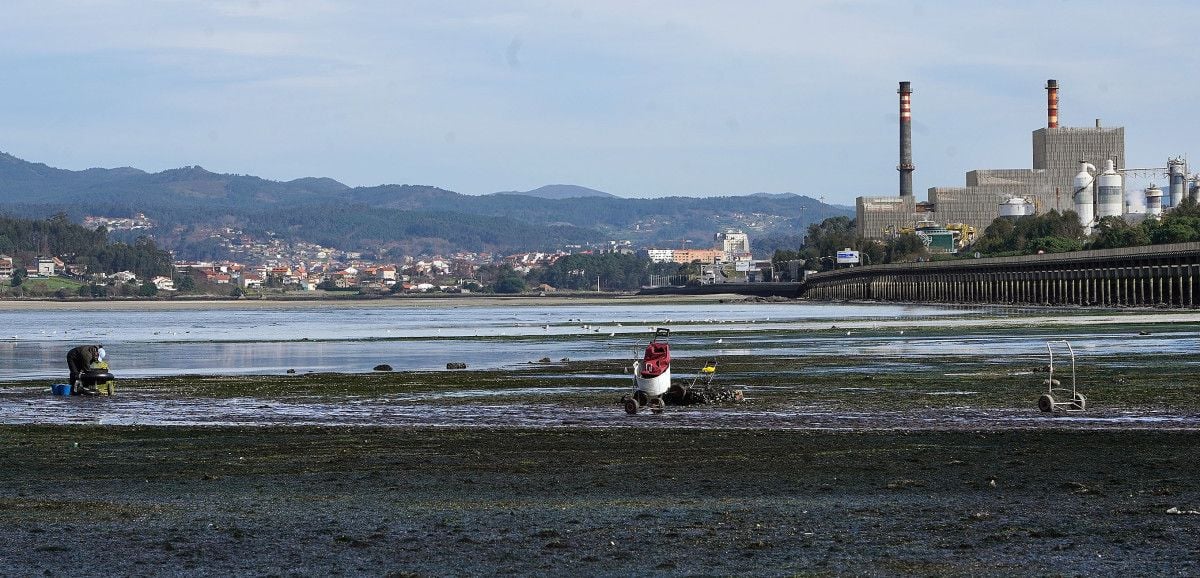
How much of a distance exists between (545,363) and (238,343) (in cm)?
3209

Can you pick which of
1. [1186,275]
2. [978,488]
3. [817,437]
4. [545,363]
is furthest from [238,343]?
[1186,275]

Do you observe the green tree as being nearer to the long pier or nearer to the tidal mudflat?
the long pier

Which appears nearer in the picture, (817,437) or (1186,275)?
(817,437)

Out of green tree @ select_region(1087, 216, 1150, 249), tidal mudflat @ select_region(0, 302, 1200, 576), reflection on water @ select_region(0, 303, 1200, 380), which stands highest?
green tree @ select_region(1087, 216, 1150, 249)

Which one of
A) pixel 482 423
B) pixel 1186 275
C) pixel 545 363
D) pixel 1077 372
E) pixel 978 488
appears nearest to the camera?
pixel 978 488

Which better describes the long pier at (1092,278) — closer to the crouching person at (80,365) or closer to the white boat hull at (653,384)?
the crouching person at (80,365)

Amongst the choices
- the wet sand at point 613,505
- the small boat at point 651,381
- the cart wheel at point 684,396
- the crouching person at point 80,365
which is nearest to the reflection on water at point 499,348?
the crouching person at point 80,365

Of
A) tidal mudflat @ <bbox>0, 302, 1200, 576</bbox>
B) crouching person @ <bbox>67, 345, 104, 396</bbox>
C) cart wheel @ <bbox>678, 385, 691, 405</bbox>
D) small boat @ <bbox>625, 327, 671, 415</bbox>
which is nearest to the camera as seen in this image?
tidal mudflat @ <bbox>0, 302, 1200, 576</bbox>

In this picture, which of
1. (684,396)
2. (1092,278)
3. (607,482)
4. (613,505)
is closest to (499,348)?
(684,396)

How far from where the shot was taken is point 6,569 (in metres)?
14.3

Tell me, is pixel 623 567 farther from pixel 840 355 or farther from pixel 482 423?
pixel 840 355

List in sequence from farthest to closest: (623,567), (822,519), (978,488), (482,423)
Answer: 1. (482,423)
2. (978,488)
3. (822,519)
4. (623,567)

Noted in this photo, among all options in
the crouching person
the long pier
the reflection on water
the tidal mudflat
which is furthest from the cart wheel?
the long pier

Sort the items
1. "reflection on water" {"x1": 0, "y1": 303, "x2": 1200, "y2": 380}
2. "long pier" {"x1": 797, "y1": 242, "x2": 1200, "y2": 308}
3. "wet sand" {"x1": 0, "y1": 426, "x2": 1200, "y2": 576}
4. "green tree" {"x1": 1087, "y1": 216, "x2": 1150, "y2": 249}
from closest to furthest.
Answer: "wet sand" {"x1": 0, "y1": 426, "x2": 1200, "y2": 576} → "reflection on water" {"x1": 0, "y1": 303, "x2": 1200, "y2": 380} → "long pier" {"x1": 797, "y1": 242, "x2": 1200, "y2": 308} → "green tree" {"x1": 1087, "y1": 216, "x2": 1150, "y2": 249}
